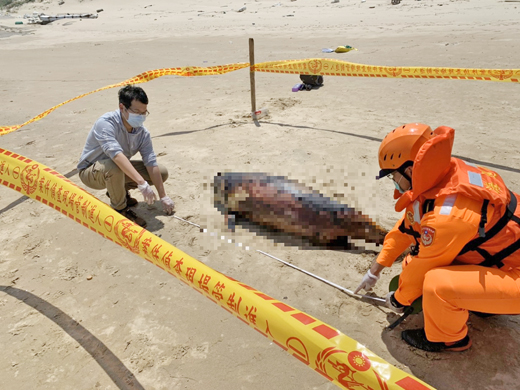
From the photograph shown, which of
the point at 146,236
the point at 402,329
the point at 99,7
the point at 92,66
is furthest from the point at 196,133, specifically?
the point at 99,7

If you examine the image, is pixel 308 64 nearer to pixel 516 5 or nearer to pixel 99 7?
pixel 516 5

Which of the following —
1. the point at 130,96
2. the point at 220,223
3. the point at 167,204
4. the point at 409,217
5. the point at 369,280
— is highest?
the point at 130,96

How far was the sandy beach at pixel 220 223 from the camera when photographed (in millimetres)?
2283

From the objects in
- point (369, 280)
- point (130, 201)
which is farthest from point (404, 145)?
point (130, 201)

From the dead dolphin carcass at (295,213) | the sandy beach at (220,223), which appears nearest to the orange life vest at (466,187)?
the sandy beach at (220,223)

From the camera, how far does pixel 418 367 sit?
2188 millimetres

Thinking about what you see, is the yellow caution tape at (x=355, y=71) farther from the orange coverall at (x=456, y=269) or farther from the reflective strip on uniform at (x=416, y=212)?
the reflective strip on uniform at (x=416, y=212)

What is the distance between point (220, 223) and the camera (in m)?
3.75

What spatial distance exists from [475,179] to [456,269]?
49cm

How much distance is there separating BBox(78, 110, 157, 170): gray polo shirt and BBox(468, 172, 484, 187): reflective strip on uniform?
290cm

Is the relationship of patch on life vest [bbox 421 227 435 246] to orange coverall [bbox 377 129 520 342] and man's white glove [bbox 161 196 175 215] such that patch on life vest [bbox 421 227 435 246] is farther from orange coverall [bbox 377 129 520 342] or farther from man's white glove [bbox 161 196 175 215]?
man's white glove [bbox 161 196 175 215]

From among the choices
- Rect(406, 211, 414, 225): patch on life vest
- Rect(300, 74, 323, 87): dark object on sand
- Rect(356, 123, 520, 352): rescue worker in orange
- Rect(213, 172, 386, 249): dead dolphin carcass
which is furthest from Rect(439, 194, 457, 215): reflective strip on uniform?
Rect(300, 74, 323, 87): dark object on sand

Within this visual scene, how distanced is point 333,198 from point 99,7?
30245 millimetres

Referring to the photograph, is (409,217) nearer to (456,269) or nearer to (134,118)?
(456,269)
